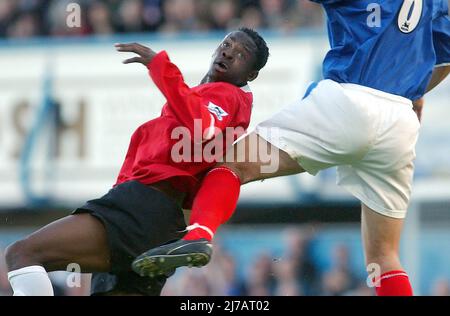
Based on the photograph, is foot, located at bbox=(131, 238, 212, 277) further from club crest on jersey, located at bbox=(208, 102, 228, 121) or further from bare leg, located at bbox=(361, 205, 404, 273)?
bare leg, located at bbox=(361, 205, 404, 273)

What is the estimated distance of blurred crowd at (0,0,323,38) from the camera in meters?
9.48

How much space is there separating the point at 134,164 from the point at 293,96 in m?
4.49

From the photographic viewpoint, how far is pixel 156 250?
14.1 feet

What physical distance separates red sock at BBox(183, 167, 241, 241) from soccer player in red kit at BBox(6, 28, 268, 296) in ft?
0.48

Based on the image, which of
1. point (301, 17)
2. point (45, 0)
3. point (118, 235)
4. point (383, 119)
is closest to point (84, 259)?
point (118, 235)

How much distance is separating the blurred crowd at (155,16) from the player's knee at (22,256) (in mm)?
5086

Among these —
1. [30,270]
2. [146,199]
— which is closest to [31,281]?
[30,270]

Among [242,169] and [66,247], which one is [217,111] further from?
[66,247]

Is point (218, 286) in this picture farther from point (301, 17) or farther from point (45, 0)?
point (45, 0)

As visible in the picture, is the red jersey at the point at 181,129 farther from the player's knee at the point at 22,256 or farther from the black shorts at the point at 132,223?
the player's knee at the point at 22,256

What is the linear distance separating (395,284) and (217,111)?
1100 mm

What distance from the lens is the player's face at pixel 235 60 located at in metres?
4.88

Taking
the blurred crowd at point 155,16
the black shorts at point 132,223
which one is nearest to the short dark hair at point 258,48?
Answer: the black shorts at point 132,223

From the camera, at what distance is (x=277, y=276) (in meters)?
8.91
